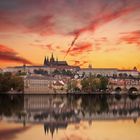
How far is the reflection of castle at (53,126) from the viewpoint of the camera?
571 cm

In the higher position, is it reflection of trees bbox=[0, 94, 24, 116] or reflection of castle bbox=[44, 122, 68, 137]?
reflection of trees bbox=[0, 94, 24, 116]

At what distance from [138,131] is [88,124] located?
3.13 ft

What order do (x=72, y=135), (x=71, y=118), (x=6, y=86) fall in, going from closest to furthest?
(x=72, y=135) → (x=71, y=118) → (x=6, y=86)

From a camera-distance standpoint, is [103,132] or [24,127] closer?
[103,132]

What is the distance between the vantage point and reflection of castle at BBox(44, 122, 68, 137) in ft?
18.7

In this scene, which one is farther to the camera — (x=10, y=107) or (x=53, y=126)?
(x=10, y=107)

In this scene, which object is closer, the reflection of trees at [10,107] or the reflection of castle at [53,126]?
the reflection of castle at [53,126]

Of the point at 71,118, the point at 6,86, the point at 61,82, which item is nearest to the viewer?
the point at 71,118

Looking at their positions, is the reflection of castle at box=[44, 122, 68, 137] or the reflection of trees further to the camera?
the reflection of trees

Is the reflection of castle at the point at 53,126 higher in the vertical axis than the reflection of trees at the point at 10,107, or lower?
lower

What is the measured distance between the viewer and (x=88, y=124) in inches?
252

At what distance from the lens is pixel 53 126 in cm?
609

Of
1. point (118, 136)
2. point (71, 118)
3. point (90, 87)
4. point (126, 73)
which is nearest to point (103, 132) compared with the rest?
point (118, 136)

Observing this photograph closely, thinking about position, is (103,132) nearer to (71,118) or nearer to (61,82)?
(71,118)
